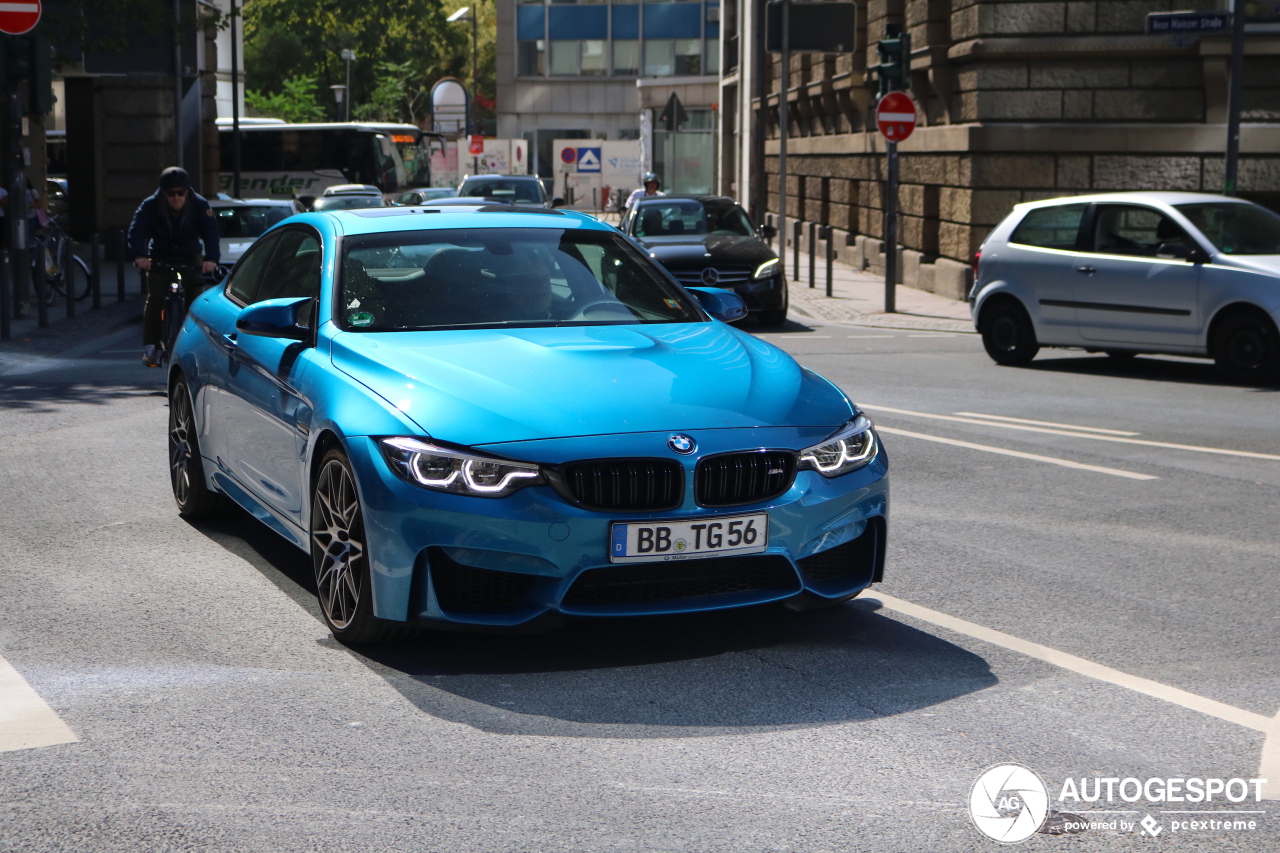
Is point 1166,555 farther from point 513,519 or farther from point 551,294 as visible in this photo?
point 513,519

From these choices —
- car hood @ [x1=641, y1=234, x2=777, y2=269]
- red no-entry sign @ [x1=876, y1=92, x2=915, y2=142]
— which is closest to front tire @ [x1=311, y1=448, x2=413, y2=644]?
car hood @ [x1=641, y1=234, x2=777, y2=269]

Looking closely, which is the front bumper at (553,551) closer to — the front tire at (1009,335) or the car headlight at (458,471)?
the car headlight at (458,471)

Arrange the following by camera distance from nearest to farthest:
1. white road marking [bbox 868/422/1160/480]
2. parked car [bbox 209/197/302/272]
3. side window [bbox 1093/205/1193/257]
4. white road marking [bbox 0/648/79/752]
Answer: white road marking [bbox 0/648/79/752] < white road marking [bbox 868/422/1160/480] < side window [bbox 1093/205/1193/257] < parked car [bbox 209/197/302/272]

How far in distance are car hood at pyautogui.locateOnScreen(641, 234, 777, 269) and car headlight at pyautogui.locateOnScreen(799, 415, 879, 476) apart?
13678mm

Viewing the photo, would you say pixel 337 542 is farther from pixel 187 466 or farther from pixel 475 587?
pixel 187 466

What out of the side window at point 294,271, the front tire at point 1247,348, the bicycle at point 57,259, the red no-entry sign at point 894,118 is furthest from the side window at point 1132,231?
the bicycle at point 57,259

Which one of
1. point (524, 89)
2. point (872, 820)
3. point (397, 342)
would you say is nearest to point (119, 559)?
point (397, 342)

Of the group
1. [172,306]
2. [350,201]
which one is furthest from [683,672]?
[350,201]

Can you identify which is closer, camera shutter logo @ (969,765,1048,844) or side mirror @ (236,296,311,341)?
camera shutter logo @ (969,765,1048,844)

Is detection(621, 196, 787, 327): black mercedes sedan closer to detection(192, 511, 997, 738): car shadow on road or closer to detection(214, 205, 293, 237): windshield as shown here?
detection(214, 205, 293, 237): windshield

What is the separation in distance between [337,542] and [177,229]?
8.32 m

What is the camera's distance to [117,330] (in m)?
19.0

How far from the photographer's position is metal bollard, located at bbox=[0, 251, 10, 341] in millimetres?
16391

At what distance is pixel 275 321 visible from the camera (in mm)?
6070
